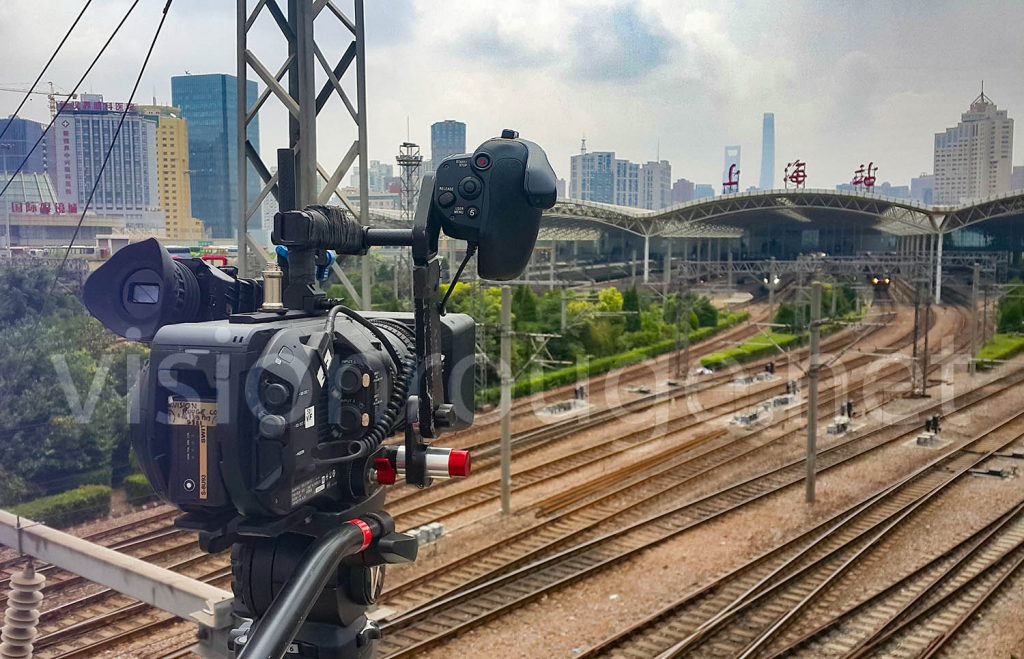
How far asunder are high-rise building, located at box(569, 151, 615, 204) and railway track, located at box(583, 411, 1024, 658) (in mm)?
37770

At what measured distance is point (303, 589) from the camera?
5.63 feet

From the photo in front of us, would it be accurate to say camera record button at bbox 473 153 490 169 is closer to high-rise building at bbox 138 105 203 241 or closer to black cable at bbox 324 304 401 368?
black cable at bbox 324 304 401 368

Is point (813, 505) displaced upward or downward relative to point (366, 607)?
downward

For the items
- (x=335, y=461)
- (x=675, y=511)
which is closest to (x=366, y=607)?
(x=335, y=461)

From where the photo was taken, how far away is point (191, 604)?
2.56m

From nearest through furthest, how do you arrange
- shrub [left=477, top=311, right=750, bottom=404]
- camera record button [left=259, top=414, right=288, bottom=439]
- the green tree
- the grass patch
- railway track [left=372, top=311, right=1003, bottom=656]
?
camera record button [left=259, top=414, right=288, bottom=439]
railway track [left=372, top=311, right=1003, bottom=656]
shrub [left=477, top=311, right=750, bottom=404]
the grass patch
the green tree

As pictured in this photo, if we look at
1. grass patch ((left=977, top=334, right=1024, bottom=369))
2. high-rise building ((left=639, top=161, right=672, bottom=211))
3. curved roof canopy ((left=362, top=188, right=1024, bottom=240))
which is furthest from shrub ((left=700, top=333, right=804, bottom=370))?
high-rise building ((left=639, top=161, right=672, bottom=211))

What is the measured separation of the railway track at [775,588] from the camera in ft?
25.3

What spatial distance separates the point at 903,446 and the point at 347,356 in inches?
606

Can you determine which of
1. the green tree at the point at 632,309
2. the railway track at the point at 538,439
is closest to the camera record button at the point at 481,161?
the railway track at the point at 538,439

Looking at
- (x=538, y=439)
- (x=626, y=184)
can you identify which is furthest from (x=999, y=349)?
(x=626, y=184)

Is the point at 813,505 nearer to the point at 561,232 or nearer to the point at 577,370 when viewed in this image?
the point at 577,370

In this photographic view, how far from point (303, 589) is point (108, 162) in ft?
48.6

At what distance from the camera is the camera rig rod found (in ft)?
5.25
